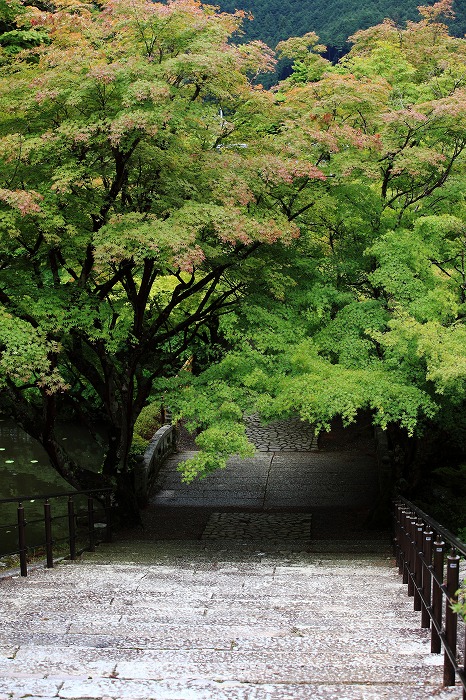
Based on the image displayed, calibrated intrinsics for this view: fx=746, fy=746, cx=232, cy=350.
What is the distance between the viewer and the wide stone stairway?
14.6ft

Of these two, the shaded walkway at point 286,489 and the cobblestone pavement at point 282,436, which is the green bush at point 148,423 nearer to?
the shaded walkway at point 286,489

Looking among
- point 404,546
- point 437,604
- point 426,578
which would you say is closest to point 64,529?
point 404,546

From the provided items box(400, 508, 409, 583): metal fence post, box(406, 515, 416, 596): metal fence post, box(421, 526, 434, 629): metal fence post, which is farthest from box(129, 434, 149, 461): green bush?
box(421, 526, 434, 629): metal fence post

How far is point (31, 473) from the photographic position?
1967 cm

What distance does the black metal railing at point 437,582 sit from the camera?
4.32 meters

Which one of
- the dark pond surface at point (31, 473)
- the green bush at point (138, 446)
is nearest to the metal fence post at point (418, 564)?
the dark pond surface at point (31, 473)

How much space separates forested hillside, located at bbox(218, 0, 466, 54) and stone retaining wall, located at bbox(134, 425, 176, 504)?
2094 cm

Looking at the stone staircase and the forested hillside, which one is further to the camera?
the forested hillside

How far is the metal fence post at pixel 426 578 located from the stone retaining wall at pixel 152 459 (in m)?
11.1

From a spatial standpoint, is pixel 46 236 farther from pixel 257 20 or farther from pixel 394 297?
pixel 257 20

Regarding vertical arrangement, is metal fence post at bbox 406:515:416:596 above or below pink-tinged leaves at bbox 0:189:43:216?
below

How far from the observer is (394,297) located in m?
12.1

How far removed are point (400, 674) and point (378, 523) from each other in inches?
402

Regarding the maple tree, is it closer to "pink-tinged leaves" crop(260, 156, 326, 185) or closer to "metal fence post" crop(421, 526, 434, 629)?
"pink-tinged leaves" crop(260, 156, 326, 185)
